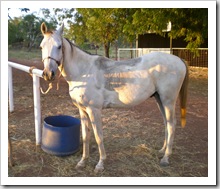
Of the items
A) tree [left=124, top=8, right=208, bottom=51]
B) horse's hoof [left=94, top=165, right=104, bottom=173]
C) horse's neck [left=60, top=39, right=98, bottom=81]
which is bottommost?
horse's hoof [left=94, top=165, right=104, bottom=173]

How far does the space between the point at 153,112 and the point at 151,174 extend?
2.46 m

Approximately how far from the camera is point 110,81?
2.75 m

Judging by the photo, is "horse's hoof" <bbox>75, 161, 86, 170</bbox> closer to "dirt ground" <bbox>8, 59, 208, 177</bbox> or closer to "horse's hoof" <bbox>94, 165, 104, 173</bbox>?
"dirt ground" <bbox>8, 59, 208, 177</bbox>

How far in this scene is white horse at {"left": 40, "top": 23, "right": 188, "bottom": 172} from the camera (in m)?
2.69

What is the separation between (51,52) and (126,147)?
1.86 m

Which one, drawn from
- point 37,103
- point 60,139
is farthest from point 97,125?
point 37,103

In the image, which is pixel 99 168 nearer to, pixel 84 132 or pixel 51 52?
pixel 84 132

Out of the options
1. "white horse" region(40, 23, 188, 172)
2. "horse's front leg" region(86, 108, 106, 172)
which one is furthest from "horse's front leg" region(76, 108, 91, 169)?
"horse's front leg" region(86, 108, 106, 172)

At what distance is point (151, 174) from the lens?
9.13 feet

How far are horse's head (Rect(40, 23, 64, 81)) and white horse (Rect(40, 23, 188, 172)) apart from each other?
0.33 feet

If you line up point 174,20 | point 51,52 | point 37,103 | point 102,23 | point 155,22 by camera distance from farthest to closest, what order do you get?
point 102,23, point 174,20, point 155,22, point 37,103, point 51,52

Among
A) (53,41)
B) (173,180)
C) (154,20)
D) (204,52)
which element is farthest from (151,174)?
(204,52)

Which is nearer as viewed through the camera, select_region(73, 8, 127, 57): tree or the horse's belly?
the horse's belly

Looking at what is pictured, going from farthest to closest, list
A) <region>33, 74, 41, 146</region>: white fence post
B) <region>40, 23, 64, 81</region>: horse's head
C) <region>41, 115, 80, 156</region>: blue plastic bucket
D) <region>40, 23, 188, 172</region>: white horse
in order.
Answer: <region>33, 74, 41, 146</region>: white fence post < <region>41, 115, 80, 156</region>: blue plastic bucket < <region>40, 23, 188, 172</region>: white horse < <region>40, 23, 64, 81</region>: horse's head
